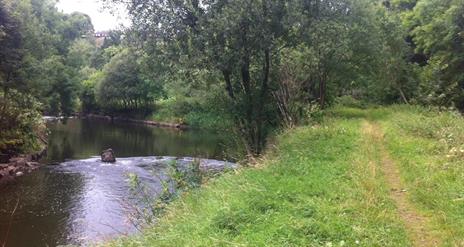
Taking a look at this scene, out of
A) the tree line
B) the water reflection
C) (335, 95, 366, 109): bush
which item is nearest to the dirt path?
the tree line

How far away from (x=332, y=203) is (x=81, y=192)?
15.5m

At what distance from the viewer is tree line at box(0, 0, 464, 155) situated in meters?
18.1

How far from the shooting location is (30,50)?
32.7 meters

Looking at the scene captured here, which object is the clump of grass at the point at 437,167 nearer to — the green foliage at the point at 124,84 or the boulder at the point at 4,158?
the boulder at the point at 4,158

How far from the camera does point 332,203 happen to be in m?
9.00

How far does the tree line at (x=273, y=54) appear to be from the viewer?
1809cm

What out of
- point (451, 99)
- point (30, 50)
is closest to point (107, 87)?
point (30, 50)

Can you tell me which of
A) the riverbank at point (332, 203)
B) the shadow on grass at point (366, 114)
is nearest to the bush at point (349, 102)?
the shadow on grass at point (366, 114)

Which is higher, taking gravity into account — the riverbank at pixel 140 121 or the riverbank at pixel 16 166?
the riverbank at pixel 16 166

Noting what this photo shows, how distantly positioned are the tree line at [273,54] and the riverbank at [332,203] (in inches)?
227

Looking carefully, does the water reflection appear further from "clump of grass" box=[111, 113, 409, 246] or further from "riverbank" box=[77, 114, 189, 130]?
"clump of grass" box=[111, 113, 409, 246]

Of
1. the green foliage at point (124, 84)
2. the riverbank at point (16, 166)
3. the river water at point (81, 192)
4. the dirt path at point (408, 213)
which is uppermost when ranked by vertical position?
the green foliage at point (124, 84)

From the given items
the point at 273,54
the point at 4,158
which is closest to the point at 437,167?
the point at 273,54

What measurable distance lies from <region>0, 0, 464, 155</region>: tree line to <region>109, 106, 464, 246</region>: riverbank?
5.76m
